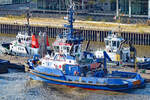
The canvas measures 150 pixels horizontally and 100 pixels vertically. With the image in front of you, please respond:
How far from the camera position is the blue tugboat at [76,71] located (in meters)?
59.2

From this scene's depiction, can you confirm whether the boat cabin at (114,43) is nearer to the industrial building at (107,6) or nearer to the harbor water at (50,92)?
the harbor water at (50,92)

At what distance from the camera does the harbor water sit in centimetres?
5816

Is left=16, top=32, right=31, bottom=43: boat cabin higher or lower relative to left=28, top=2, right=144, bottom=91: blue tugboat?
higher

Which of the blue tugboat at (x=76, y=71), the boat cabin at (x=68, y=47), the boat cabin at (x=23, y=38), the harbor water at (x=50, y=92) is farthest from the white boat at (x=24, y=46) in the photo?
the boat cabin at (x=68, y=47)

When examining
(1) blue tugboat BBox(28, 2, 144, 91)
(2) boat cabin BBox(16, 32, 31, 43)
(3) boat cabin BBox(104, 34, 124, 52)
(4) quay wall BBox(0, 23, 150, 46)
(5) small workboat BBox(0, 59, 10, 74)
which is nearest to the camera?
(1) blue tugboat BBox(28, 2, 144, 91)

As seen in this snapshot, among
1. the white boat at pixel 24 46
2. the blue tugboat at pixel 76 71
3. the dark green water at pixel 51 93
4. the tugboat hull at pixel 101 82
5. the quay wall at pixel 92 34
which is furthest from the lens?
the quay wall at pixel 92 34

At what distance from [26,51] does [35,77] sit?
399 inches

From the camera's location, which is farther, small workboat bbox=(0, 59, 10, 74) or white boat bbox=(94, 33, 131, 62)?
white boat bbox=(94, 33, 131, 62)

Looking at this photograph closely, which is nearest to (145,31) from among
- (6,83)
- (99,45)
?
(99,45)

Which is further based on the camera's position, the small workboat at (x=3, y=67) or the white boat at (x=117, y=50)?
the white boat at (x=117, y=50)

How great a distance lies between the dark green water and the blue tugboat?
1.91 ft

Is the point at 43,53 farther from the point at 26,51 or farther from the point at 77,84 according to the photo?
the point at 77,84

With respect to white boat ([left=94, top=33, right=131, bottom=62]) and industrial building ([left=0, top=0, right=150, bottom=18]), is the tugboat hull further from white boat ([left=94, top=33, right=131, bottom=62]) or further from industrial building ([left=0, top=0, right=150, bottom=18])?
industrial building ([left=0, top=0, right=150, bottom=18])

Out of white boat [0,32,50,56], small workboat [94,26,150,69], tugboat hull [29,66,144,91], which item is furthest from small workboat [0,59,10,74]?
small workboat [94,26,150,69]
